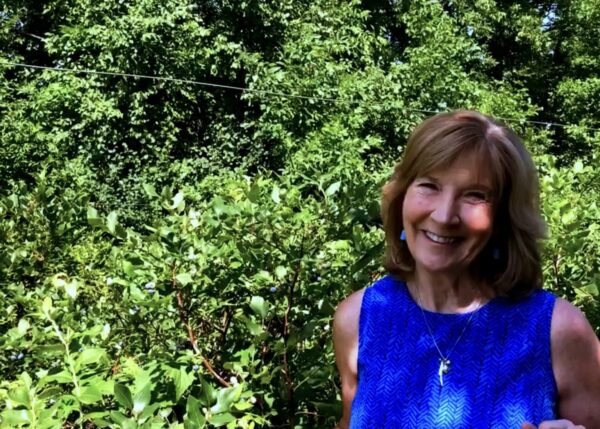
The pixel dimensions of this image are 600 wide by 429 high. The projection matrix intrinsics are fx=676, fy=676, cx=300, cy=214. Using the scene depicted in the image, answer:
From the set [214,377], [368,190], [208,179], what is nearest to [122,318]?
[214,377]

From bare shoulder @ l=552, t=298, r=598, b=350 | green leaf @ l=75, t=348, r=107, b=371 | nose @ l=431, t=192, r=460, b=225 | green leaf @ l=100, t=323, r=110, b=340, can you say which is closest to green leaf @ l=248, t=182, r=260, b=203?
green leaf @ l=100, t=323, r=110, b=340

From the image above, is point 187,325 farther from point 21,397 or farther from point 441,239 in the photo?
point 441,239

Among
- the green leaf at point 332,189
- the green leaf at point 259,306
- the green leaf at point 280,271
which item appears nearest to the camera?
the green leaf at point 259,306

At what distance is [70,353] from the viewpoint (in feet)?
4.31

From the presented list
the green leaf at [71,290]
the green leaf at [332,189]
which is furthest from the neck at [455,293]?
the green leaf at [71,290]

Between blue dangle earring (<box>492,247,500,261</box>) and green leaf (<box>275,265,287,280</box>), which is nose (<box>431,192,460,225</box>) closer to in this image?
blue dangle earring (<box>492,247,500,261</box>)

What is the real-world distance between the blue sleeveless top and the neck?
17 millimetres

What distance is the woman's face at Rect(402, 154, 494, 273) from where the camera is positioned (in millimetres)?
1073

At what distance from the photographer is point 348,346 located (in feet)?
3.93

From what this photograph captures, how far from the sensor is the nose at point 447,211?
107 centimetres

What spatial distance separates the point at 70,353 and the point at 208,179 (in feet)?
26.5

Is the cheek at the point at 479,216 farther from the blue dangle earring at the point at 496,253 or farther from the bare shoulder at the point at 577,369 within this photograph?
the bare shoulder at the point at 577,369

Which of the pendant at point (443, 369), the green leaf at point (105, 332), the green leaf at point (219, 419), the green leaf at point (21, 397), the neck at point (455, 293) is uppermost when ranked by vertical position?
the neck at point (455, 293)

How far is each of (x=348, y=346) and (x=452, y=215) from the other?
1.01ft
